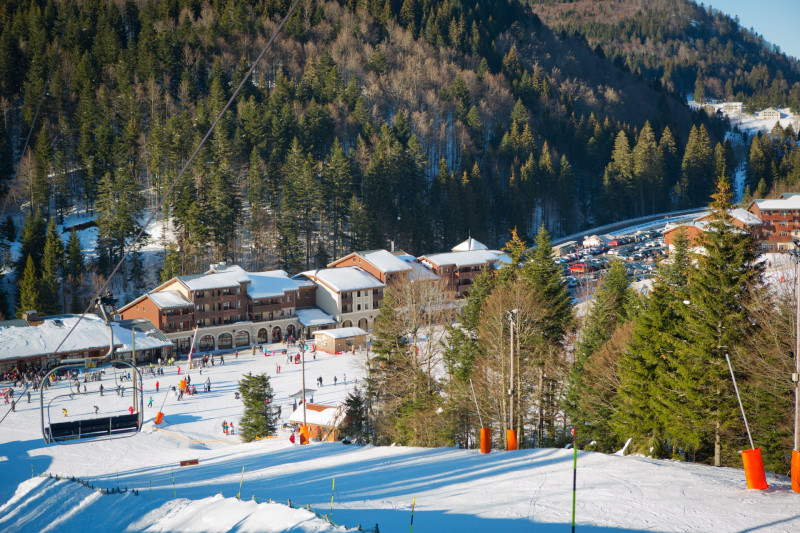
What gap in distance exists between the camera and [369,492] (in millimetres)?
15070

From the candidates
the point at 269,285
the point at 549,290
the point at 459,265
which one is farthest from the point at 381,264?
the point at 549,290

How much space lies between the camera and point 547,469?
50.3 ft

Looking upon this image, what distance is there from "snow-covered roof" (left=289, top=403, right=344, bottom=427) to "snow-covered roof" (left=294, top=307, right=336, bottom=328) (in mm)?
19601

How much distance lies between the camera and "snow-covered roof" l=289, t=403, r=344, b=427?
28.8 metres

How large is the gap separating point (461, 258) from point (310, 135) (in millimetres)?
26309

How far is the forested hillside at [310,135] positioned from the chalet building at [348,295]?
25.8 feet

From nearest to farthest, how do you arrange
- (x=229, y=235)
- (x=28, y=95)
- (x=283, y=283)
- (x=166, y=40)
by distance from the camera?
(x=283, y=283) → (x=229, y=235) → (x=28, y=95) → (x=166, y=40)

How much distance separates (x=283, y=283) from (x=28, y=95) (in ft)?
129

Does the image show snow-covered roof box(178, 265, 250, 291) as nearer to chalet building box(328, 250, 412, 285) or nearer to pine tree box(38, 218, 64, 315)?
pine tree box(38, 218, 64, 315)

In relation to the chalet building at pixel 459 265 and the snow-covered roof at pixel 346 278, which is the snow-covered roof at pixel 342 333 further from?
the chalet building at pixel 459 265

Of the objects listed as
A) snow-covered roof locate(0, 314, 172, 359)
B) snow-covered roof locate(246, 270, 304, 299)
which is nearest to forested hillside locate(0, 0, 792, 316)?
snow-covered roof locate(246, 270, 304, 299)

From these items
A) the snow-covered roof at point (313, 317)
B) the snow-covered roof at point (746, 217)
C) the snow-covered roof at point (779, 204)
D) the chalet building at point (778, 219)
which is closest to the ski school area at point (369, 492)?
the snow-covered roof at point (313, 317)

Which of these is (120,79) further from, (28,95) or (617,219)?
(617,219)

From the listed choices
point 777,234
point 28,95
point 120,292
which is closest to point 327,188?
point 120,292
